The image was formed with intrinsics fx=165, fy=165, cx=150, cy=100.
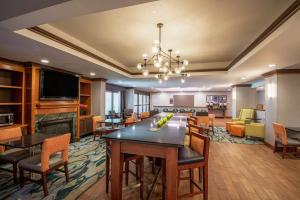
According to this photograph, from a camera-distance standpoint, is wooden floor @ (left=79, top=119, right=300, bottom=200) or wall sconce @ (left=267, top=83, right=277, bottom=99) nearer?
wooden floor @ (left=79, top=119, right=300, bottom=200)

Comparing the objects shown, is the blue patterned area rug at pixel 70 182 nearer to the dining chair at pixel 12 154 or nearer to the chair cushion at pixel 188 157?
the dining chair at pixel 12 154

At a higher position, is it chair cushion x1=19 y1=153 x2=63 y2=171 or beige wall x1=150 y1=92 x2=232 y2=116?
beige wall x1=150 y1=92 x2=232 y2=116

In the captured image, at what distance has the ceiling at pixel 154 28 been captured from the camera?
1942mm

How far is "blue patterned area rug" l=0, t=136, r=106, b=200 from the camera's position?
2520mm

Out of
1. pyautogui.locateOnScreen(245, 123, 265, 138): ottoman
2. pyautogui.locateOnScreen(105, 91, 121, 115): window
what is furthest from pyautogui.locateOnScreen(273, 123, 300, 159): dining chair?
pyautogui.locateOnScreen(105, 91, 121, 115): window

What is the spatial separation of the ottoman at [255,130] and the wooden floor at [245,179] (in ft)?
4.55

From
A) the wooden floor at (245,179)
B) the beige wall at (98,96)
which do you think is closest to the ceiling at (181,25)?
the wooden floor at (245,179)

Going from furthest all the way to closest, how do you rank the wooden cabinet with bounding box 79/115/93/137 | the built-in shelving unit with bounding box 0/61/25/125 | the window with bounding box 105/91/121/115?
the window with bounding box 105/91/121/115 < the wooden cabinet with bounding box 79/115/93/137 < the built-in shelving unit with bounding box 0/61/25/125

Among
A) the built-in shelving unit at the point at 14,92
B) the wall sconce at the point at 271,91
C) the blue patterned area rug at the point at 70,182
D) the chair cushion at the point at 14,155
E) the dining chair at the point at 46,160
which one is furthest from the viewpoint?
the wall sconce at the point at 271,91

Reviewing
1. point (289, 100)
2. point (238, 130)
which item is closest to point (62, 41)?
point (289, 100)

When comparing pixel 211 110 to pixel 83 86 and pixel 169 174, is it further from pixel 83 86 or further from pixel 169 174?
pixel 169 174

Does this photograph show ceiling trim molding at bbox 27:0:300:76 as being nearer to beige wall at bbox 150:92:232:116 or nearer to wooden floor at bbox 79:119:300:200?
wooden floor at bbox 79:119:300:200

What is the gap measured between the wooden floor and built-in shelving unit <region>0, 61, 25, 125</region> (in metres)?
2.96

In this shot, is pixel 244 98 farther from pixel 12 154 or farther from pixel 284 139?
pixel 12 154
